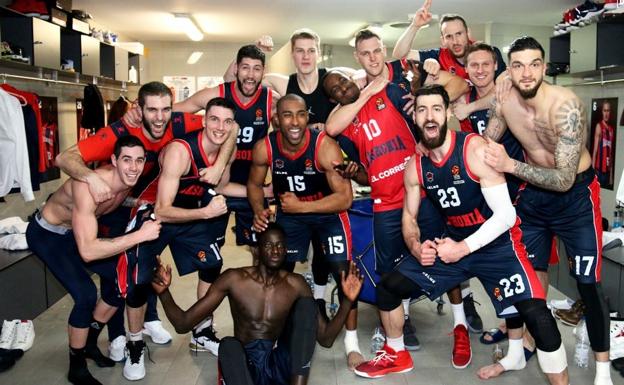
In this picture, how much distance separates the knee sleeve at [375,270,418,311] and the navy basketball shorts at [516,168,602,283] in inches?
31.7

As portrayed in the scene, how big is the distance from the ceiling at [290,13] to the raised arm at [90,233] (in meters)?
4.14

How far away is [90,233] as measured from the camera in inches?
126

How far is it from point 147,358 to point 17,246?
1.54 m

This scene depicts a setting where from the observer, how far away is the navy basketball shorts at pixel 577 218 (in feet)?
10.7

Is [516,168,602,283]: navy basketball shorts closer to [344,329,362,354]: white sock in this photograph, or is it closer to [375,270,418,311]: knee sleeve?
[375,270,418,311]: knee sleeve

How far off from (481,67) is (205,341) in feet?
7.69

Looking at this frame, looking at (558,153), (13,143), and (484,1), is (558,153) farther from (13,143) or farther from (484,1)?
(484,1)

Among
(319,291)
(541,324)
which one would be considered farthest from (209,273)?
(541,324)

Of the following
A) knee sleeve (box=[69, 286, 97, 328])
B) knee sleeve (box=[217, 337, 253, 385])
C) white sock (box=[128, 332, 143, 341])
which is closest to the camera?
knee sleeve (box=[217, 337, 253, 385])

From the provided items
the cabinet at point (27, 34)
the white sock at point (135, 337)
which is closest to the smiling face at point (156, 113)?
the white sock at point (135, 337)

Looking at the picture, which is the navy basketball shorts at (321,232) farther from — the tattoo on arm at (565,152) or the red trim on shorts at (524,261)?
the tattoo on arm at (565,152)

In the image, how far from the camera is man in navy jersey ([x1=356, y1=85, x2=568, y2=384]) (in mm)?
3078

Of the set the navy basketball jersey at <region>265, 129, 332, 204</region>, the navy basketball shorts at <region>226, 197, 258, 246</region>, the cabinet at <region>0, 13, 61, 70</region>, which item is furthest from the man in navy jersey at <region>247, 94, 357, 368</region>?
the cabinet at <region>0, 13, 61, 70</region>

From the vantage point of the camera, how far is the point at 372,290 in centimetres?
405
